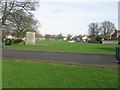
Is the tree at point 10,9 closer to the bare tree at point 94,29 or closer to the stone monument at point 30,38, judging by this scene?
the stone monument at point 30,38

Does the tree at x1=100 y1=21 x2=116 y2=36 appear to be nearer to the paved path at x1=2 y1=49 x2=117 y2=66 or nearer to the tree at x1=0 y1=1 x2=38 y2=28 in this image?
the tree at x1=0 y1=1 x2=38 y2=28

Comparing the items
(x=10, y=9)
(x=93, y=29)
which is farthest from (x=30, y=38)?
(x=93, y=29)

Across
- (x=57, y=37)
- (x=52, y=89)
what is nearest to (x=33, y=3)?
(x=52, y=89)

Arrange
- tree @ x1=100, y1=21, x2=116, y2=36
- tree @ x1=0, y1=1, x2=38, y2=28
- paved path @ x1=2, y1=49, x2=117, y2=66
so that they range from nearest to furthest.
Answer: paved path @ x1=2, y1=49, x2=117, y2=66, tree @ x1=0, y1=1, x2=38, y2=28, tree @ x1=100, y1=21, x2=116, y2=36

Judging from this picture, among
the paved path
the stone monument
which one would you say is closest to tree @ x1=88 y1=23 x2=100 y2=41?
the stone monument

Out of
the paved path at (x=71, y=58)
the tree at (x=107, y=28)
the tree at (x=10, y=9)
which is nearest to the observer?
the paved path at (x=71, y=58)

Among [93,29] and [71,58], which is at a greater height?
[93,29]

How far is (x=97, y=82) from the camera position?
19.8 feet

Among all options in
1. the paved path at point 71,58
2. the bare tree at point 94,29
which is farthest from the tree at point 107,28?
the paved path at point 71,58

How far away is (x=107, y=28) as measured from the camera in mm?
93438

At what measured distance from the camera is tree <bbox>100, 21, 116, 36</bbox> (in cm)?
9219

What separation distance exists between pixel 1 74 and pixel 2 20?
25.0m

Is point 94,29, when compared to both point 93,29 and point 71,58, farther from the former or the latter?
point 71,58

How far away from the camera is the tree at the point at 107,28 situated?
302 ft
